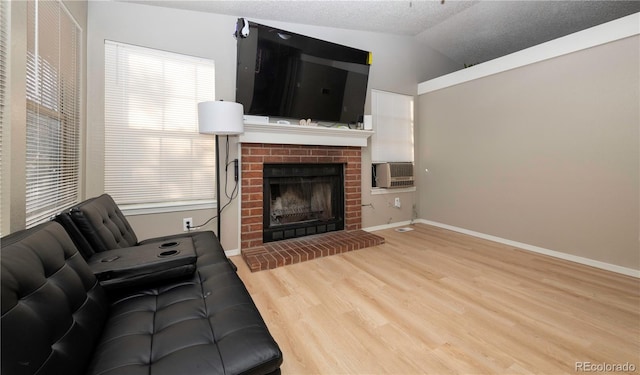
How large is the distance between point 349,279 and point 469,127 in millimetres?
2699

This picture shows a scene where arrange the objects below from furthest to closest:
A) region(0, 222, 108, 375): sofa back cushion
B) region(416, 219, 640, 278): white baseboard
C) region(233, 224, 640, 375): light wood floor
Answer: region(416, 219, 640, 278): white baseboard < region(233, 224, 640, 375): light wood floor < region(0, 222, 108, 375): sofa back cushion

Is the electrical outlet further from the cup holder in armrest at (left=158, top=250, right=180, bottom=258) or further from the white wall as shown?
the cup holder in armrest at (left=158, top=250, right=180, bottom=258)

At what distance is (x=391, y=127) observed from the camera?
3822mm

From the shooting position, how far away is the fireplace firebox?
2912 millimetres

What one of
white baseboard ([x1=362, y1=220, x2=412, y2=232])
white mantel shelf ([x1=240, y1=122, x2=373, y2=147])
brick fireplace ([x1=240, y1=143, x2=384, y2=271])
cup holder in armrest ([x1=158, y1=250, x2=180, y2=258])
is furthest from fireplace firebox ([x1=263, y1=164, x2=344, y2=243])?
cup holder in armrest ([x1=158, y1=250, x2=180, y2=258])

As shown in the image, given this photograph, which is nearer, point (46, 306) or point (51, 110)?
point (46, 306)

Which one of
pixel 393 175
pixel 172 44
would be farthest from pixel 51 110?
pixel 393 175

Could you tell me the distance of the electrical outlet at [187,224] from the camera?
99.0 inches

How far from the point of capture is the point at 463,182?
354 cm

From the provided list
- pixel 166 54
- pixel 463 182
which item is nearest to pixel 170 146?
pixel 166 54

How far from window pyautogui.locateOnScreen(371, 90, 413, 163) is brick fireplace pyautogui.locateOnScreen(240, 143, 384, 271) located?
829 millimetres

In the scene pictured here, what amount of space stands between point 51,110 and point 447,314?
2.83 metres

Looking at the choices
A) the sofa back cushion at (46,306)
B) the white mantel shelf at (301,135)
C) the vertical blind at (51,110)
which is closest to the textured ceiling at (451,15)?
the vertical blind at (51,110)

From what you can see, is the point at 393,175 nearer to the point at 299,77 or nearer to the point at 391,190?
the point at 391,190
